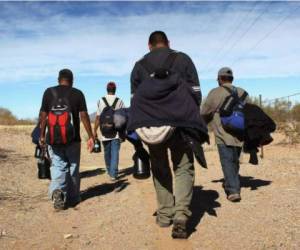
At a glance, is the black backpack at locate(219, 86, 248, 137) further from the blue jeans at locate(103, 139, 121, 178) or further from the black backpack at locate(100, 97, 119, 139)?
the blue jeans at locate(103, 139, 121, 178)

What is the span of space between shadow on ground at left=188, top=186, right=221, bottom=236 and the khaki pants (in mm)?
356

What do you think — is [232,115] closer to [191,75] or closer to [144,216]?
[144,216]

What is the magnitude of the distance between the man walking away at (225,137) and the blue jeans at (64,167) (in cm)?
199

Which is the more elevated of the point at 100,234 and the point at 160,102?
the point at 160,102

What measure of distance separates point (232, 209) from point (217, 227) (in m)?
1.00

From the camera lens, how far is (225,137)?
7.69 metres

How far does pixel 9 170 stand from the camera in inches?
487

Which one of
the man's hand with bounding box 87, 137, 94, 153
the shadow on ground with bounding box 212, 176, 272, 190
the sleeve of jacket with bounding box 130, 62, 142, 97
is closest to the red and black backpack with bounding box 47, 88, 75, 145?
the man's hand with bounding box 87, 137, 94, 153

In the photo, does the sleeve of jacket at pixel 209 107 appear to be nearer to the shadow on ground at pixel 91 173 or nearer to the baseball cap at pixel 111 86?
the baseball cap at pixel 111 86

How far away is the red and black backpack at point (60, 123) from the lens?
743 centimetres

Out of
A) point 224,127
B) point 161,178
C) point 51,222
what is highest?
point 224,127

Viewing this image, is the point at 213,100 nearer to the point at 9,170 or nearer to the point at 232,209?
the point at 232,209

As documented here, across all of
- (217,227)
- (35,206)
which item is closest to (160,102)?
(217,227)

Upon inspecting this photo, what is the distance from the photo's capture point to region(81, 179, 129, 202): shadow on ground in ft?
29.2
